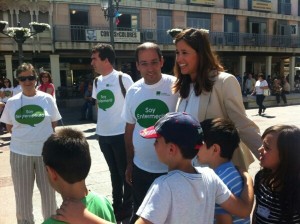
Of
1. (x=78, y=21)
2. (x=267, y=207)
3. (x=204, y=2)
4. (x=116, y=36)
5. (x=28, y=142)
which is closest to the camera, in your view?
(x=267, y=207)

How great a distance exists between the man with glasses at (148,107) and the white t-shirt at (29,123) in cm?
108

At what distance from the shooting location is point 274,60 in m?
34.6

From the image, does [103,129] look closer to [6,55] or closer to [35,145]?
[35,145]

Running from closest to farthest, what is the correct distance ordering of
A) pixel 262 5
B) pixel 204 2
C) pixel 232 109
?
pixel 232 109
pixel 204 2
pixel 262 5

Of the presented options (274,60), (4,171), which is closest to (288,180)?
(4,171)

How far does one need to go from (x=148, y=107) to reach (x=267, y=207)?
1.24 metres

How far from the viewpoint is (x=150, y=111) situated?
2.94 meters

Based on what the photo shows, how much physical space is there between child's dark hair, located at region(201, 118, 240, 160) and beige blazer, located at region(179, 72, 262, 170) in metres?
0.30

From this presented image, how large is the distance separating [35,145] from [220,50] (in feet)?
83.0

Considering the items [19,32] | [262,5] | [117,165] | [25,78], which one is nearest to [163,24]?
[262,5]

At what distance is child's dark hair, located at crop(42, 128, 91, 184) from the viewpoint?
1690 mm

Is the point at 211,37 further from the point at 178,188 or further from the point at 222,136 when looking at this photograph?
the point at 178,188

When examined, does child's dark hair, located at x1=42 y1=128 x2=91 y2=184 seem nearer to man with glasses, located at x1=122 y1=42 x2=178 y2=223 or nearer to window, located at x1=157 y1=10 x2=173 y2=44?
man with glasses, located at x1=122 y1=42 x2=178 y2=223

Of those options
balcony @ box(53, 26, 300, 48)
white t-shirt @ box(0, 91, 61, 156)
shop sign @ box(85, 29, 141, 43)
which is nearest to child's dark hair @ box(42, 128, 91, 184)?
white t-shirt @ box(0, 91, 61, 156)
